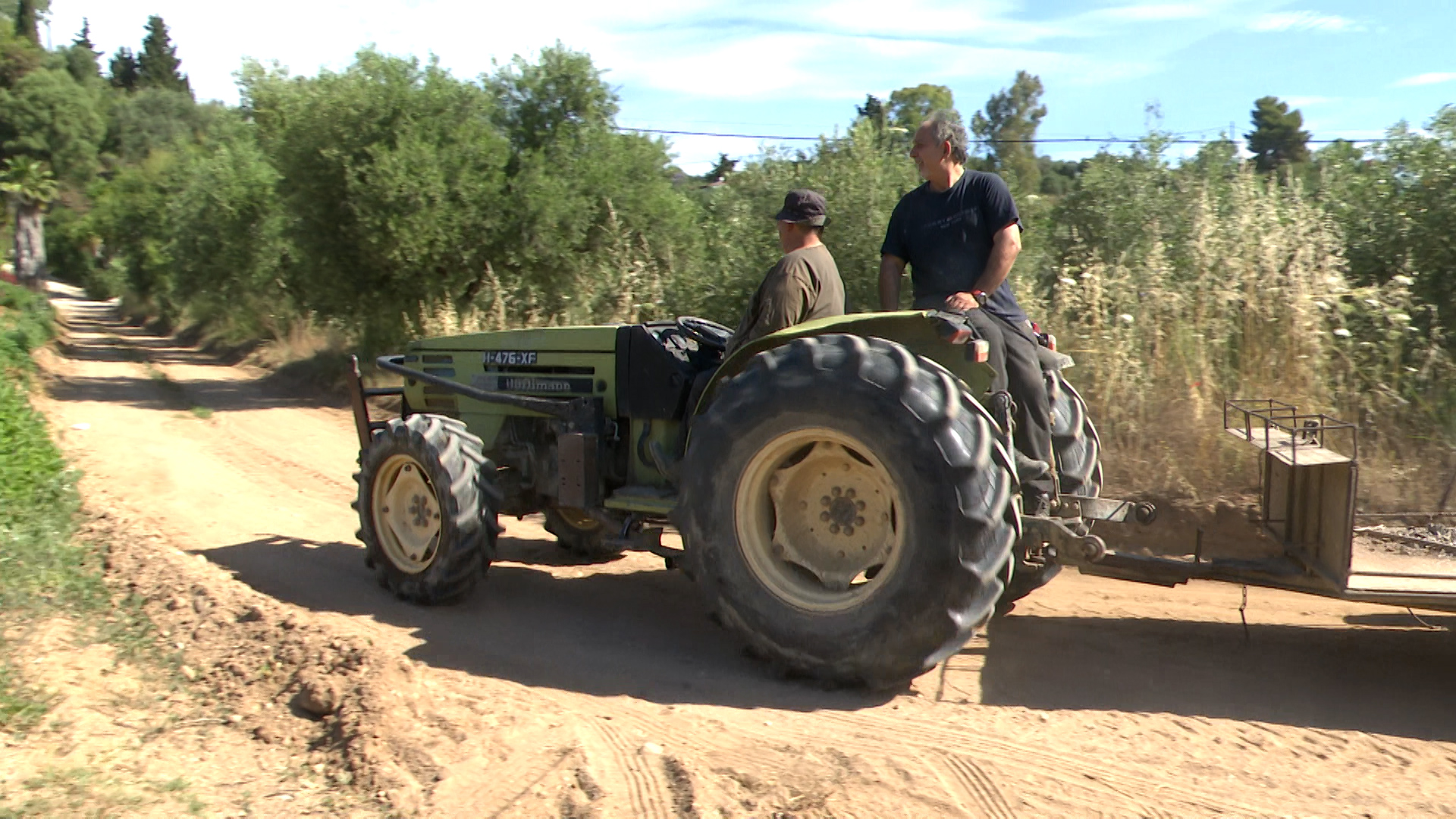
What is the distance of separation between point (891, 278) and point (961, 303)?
72 cm

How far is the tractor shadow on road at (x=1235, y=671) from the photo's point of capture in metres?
4.64

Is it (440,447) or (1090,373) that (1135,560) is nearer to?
(440,447)

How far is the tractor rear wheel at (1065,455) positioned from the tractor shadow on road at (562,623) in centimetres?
133

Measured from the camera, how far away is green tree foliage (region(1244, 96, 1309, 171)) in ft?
111

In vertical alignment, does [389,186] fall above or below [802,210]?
above

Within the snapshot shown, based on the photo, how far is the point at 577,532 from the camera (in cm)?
734

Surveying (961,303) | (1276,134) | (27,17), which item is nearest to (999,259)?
(961,303)

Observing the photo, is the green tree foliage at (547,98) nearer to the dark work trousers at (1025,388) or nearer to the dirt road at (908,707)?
the dirt road at (908,707)

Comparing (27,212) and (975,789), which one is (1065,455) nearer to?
(975,789)

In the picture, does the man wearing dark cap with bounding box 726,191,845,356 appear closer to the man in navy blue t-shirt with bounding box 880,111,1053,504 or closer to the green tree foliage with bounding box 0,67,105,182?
the man in navy blue t-shirt with bounding box 880,111,1053,504

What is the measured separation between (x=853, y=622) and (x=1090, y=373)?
487cm

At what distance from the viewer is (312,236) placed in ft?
55.1

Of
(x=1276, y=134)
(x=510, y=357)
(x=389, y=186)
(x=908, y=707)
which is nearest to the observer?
(x=908, y=707)

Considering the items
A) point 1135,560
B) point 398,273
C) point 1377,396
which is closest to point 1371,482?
point 1377,396
